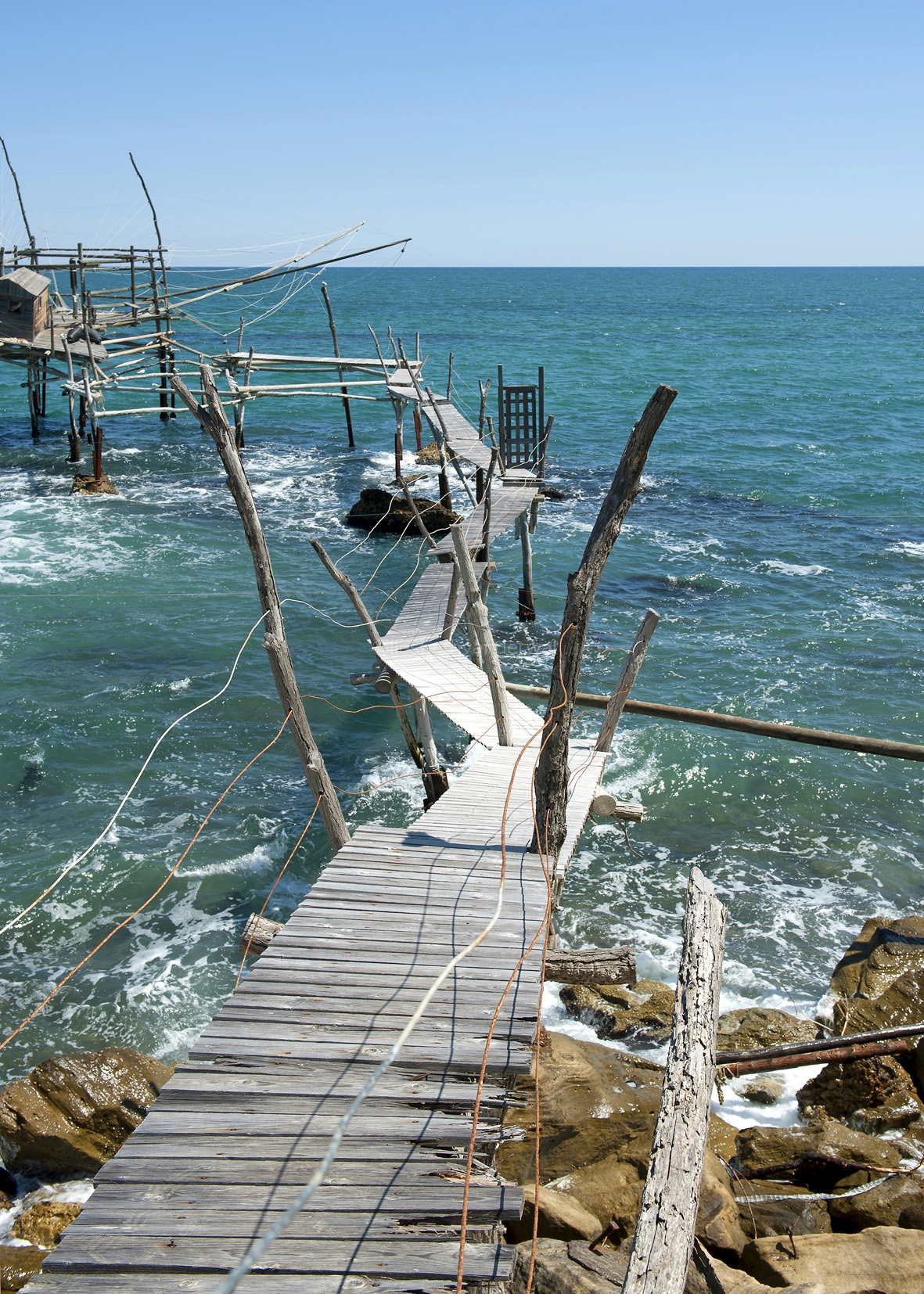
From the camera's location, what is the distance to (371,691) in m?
15.1

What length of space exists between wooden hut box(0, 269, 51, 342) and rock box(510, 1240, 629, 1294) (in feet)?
84.3

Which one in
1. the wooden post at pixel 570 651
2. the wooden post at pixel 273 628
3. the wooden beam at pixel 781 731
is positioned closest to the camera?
the wooden post at pixel 570 651

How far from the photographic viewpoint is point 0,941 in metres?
9.67

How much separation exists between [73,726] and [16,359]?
18515 mm

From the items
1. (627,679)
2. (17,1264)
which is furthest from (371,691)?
(17,1264)

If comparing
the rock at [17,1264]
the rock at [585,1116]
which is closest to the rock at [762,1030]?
the rock at [585,1116]

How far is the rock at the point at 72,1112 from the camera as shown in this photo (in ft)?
21.9

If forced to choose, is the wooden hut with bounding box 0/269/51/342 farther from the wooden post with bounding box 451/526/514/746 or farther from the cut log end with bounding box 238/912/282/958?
the cut log end with bounding box 238/912/282/958

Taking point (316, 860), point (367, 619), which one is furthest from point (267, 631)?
point (316, 860)

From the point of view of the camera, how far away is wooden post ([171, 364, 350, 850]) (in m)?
7.54

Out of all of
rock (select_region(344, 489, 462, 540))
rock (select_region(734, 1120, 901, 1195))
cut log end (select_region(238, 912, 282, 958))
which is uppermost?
rock (select_region(344, 489, 462, 540))

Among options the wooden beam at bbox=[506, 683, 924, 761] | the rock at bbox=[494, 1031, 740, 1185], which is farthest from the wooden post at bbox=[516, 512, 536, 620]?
the rock at bbox=[494, 1031, 740, 1185]

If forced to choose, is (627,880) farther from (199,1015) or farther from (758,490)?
(758,490)

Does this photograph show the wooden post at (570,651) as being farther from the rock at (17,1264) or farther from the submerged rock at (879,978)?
the rock at (17,1264)
